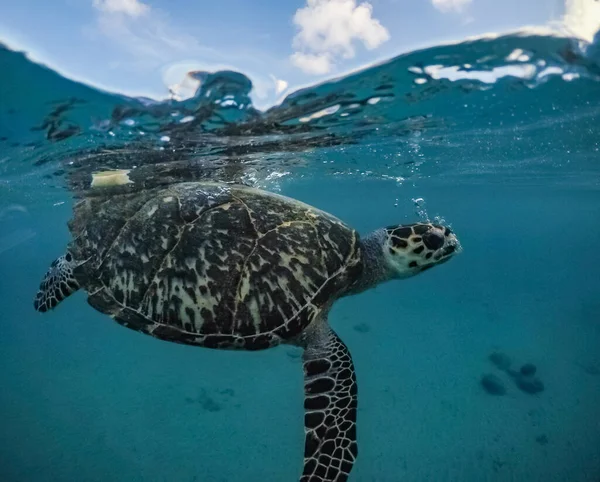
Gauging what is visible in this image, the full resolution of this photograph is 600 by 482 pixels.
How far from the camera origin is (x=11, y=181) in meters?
13.8

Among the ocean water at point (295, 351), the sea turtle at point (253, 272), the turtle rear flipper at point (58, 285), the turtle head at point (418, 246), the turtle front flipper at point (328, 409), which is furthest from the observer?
the ocean water at point (295, 351)

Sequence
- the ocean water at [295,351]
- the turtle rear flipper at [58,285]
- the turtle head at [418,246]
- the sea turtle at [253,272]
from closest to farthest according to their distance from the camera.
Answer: the sea turtle at [253,272]
the turtle head at [418,246]
the turtle rear flipper at [58,285]
the ocean water at [295,351]

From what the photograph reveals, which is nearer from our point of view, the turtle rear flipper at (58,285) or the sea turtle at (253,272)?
the sea turtle at (253,272)

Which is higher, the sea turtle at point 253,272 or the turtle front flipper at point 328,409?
the sea turtle at point 253,272

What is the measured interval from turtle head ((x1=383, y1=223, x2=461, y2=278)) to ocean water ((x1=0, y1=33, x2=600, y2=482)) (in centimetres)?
307

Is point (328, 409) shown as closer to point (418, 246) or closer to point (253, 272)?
point (253, 272)

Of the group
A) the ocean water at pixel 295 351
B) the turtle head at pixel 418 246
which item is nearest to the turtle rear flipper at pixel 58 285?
the ocean water at pixel 295 351

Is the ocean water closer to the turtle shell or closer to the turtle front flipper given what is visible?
the turtle shell

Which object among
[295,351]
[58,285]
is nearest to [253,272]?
[58,285]

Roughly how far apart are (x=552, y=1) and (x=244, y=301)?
5.59 meters

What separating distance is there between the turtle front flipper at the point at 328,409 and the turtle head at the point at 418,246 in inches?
54.9

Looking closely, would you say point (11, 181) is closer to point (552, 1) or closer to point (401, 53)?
point (401, 53)

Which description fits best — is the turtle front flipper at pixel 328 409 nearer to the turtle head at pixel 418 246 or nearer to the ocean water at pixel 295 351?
the turtle head at pixel 418 246

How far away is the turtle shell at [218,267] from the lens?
4.17 meters
